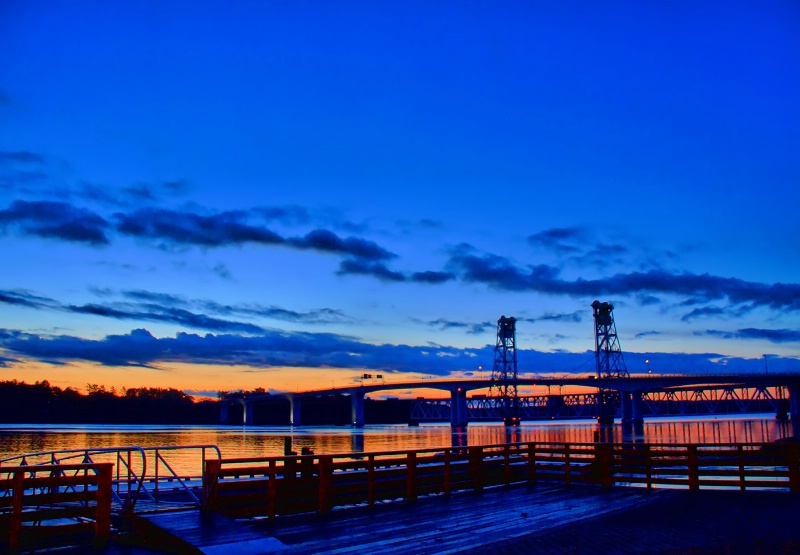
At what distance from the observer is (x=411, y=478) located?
656 inches

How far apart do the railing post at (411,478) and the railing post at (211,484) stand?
190 inches

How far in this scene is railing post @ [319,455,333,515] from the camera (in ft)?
47.9

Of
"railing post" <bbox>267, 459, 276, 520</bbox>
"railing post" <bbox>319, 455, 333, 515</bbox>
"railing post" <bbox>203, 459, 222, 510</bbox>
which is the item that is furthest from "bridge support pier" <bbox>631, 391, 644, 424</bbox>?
"railing post" <bbox>203, 459, 222, 510</bbox>

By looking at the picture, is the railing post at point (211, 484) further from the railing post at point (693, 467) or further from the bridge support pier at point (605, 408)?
the bridge support pier at point (605, 408)

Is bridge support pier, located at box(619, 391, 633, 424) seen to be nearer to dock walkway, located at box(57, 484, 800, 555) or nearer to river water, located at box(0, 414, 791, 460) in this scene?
river water, located at box(0, 414, 791, 460)

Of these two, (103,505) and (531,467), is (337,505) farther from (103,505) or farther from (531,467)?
(531,467)

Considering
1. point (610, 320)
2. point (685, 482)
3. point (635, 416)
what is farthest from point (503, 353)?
point (685, 482)

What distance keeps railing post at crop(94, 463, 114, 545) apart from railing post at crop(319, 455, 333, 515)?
14.4 ft

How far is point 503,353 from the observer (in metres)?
194

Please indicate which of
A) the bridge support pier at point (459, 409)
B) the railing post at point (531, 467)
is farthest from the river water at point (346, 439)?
the railing post at point (531, 467)

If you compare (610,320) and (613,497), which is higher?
(610,320)

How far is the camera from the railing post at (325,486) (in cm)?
1461

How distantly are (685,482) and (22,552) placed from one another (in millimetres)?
15027

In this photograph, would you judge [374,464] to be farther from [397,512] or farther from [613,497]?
[613,497]
